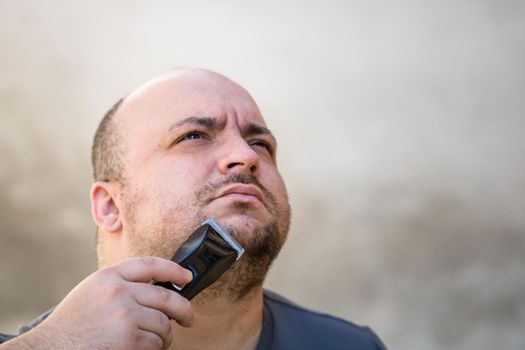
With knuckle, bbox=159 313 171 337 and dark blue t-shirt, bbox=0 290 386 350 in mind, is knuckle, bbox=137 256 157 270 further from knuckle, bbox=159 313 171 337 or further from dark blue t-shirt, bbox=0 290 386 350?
dark blue t-shirt, bbox=0 290 386 350

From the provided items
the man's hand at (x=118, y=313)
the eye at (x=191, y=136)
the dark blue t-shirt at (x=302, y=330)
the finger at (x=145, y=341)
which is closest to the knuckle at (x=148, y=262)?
the man's hand at (x=118, y=313)

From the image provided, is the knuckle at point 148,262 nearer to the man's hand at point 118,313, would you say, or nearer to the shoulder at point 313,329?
the man's hand at point 118,313

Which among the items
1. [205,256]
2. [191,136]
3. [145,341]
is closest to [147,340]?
[145,341]

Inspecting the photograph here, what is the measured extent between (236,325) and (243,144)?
0.52 metres

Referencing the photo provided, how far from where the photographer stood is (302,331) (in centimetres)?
178

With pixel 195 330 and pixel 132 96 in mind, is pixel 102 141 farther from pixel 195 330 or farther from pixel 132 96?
pixel 195 330

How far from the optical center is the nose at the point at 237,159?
1.44 m

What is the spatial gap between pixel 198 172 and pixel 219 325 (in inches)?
17.2

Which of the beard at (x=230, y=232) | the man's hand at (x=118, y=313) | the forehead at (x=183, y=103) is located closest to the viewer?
the man's hand at (x=118, y=313)

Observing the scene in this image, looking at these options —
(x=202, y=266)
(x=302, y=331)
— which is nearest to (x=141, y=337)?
(x=202, y=266)

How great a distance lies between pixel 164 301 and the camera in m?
0.95

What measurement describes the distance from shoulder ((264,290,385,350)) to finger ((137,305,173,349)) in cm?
77

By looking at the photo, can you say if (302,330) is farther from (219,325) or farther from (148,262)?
(148,262)

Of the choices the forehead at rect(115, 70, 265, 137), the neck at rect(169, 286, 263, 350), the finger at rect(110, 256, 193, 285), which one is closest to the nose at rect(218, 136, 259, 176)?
the forehead at rect(115, 70, 265, 137)
